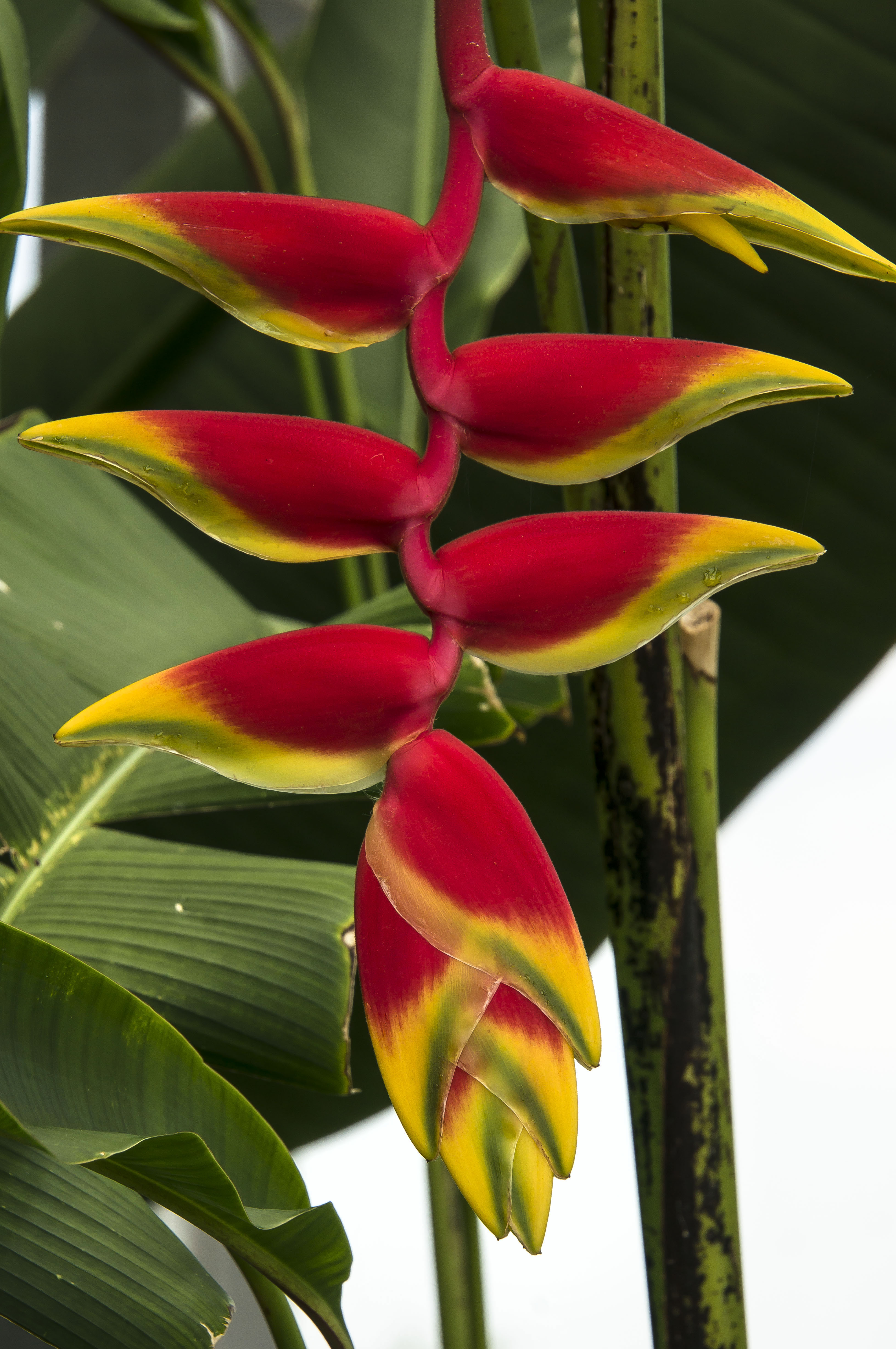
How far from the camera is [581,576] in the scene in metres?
0.10

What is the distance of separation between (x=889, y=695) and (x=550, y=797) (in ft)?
1.14

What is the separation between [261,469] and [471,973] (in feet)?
0.17

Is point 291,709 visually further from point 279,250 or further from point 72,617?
point 72,617

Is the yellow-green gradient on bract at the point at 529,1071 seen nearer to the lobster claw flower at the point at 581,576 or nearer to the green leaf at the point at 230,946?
the lobster claw flower at the point at 581,576

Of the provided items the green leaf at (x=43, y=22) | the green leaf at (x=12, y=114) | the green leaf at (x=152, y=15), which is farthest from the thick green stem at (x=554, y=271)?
Answer: the green leaf at (x=43, y=22)

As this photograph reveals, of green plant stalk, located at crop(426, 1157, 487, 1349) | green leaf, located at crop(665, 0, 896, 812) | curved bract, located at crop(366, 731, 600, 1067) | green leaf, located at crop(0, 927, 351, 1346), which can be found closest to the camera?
curved bract, located at crop(366, 731, 600, 1067)

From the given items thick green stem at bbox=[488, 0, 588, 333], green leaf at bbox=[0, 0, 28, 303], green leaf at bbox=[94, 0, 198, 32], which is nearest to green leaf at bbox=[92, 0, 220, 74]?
green leaf at bbox=[94, 0, 198, 32]

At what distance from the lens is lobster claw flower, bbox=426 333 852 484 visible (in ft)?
0.33

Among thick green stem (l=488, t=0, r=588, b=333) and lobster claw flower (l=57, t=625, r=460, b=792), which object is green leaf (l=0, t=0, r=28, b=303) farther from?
lobster claw flower (l=57, t=625, r=460, b=792)

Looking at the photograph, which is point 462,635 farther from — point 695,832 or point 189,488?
point 695,832

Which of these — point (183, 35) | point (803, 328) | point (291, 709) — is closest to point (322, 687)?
point (291, 709)

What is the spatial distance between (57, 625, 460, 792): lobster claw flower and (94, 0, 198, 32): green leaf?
0.48 metres

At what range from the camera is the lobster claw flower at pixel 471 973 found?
0.31 ft

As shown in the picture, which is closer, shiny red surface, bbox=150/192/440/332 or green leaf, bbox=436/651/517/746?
shiny red surface, bbox=150/192/440/332
